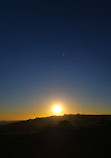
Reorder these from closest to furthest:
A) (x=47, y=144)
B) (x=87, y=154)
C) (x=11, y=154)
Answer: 1. (x=11, y=154)
2. (x=87, y=154)
3. (x=47, y=144)

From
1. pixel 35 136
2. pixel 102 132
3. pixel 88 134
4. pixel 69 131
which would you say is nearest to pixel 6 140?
pixel 35 136

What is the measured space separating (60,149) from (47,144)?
154 cm

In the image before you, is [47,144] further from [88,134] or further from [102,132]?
[102,132]

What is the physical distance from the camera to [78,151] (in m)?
18.2

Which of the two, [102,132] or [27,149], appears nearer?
[27,149]

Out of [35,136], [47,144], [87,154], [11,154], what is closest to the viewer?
[11,154]

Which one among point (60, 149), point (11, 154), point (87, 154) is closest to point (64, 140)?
point (60, 149)

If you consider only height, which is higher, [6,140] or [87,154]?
[6,140]

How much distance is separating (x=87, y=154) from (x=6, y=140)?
339 inches

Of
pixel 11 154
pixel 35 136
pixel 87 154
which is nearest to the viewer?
pixel 11 154

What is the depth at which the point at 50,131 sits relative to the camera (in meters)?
21.5

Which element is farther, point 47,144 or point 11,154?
point 47,144

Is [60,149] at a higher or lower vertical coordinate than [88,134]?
lower

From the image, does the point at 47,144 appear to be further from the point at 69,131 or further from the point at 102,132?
the point at 102,132
